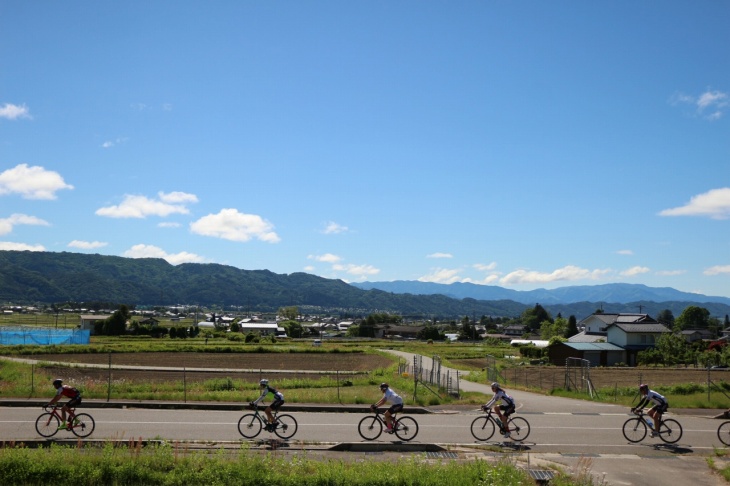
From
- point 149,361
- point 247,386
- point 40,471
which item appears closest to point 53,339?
point 149,361

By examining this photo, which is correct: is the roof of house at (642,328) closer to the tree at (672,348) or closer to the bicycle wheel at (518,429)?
the tree at (672,348)

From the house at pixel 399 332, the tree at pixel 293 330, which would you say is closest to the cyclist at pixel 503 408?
the tree at pixel 293 330

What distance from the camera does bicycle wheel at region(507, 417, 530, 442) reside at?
1773 cm

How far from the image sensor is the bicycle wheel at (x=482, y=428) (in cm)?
1770

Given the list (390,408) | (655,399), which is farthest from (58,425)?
(655,399)

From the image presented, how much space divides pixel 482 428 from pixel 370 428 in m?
3.32

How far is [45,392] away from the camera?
24.6 meters

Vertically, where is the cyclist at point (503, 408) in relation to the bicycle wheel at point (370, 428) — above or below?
above

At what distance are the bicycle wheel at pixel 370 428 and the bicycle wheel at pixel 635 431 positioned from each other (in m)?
7.33

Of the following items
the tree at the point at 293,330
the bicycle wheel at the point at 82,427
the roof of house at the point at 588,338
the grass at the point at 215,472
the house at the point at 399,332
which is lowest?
the house at the point at 399,332

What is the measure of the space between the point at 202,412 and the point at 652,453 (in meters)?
14.4

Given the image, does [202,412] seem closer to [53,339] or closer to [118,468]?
[118,468]

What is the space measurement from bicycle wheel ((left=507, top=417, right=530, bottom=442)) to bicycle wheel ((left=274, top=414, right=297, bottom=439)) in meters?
6.30

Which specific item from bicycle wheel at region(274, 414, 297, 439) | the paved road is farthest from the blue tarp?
bicycle wheel at region(274, 414, 297, 439)
